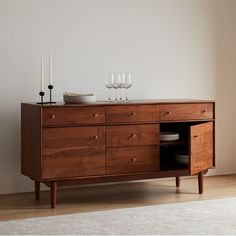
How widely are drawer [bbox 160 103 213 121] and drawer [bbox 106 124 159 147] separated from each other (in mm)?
121

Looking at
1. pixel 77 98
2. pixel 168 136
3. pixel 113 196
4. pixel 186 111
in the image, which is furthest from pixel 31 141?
pixel 186 111

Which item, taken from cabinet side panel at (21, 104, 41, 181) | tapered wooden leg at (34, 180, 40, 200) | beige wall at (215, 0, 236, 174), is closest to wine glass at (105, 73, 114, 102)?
cabinet side panel at (21, 104, 41, 181)

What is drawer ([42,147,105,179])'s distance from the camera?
4.44 meters

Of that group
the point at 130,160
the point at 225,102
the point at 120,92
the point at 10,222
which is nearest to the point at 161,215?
the point at 130,160

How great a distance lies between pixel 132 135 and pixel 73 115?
0.49 metres

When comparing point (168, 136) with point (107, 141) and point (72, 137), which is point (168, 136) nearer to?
point (107, 141)

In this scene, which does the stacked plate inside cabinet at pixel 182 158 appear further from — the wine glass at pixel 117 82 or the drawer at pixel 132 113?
the wine glass at pixel 117 82

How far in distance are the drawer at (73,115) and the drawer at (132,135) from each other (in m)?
0.12

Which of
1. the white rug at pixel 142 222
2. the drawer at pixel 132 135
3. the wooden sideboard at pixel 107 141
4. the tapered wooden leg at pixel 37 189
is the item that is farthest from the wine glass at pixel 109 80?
the white rug at pixel 142 222

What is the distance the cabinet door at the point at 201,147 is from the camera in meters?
4.74

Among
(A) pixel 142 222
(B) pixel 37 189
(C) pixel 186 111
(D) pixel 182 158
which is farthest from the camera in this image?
(D) pixel 182 158

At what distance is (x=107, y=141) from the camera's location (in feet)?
15.1

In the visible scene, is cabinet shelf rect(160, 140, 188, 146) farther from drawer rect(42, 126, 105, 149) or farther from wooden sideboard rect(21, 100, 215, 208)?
drawer rect(42, 126, 105, 149)

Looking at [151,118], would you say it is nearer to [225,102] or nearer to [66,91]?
[66,91]
